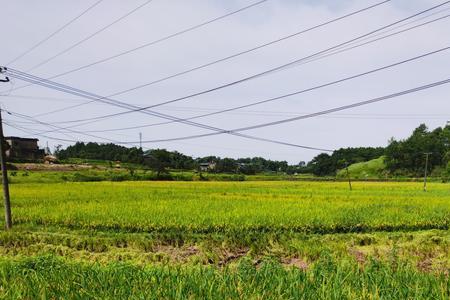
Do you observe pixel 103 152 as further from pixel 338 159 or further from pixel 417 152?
pixel 417 152

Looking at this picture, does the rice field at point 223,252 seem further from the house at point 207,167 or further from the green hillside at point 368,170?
the green hillside at point 368,170

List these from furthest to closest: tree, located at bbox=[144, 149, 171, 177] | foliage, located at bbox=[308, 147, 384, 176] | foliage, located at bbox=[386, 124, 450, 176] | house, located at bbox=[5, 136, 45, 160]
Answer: foliage, located at bbox=[308, 147, 384, 176]
foliage, located at bbox=[386, 124, 450, 176]
tree, located at bbox=[144, 149, 171, 177]
house, located at bbox=[5, 136, 45, 160]

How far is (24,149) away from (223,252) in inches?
2873

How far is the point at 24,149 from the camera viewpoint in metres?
75.2

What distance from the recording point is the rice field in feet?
16.2

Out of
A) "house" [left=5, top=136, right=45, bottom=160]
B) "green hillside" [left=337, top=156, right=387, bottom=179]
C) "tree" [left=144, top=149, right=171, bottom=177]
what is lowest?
"green hillside" [left=337, top=156, right=387, bottom=179]

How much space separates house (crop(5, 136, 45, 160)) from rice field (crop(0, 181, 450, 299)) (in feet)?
183

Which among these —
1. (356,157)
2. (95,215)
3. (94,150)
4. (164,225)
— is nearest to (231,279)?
(164,225)

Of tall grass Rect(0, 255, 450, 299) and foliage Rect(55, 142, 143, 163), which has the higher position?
foliage Rect(55, 142, 143, 163)

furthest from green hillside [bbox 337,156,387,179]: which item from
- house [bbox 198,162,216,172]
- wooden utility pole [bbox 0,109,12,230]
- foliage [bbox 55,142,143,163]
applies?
wooden utility pole [bbox 0,109,12,230]

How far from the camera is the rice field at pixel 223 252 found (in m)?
4.93

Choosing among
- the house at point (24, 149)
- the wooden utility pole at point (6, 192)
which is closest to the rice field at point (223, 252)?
the wooden utility pole at point (6, 192)

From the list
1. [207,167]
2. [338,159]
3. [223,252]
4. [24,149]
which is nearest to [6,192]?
[223,252]

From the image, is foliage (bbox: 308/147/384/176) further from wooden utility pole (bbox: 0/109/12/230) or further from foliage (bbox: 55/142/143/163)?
wooden utility pole (bbox: 0/109/12/230)
